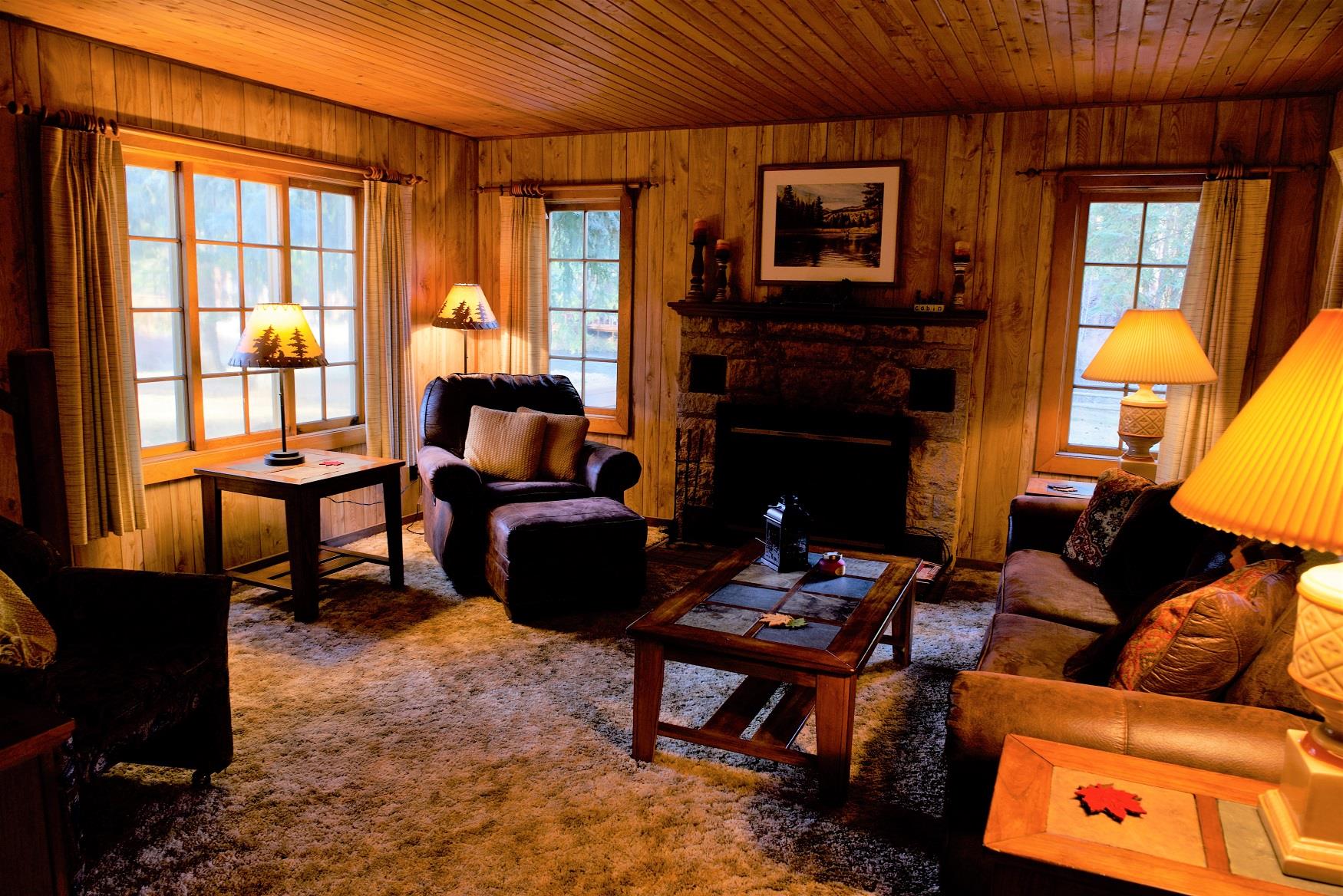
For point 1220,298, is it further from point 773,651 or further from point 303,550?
point 303,550

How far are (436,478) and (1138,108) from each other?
378 cm

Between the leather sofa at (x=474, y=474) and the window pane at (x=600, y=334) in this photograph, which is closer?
the leather sofa at (x=474, y=474)

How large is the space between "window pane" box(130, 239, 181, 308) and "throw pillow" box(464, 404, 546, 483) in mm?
1492

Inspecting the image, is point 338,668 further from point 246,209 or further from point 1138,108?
point 1138,108

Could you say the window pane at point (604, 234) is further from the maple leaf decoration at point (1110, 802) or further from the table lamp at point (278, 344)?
the maple leaf decoration at point (1110, 802)

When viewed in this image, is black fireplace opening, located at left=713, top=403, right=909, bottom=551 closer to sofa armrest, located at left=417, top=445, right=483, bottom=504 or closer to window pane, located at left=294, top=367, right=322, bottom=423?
sofa armrest, located at left=417, top=445, right=483, bottom=504

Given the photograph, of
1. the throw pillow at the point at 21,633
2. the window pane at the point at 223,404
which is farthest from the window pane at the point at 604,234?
the throw pillow at the point at 21,633

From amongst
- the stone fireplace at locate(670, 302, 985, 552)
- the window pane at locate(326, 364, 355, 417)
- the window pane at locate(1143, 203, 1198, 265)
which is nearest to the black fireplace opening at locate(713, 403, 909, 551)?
the stone fireplace at locate(670, 302, 985, 552)

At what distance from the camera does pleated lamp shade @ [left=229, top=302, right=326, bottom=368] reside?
3.95 metres

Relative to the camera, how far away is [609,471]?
4.56 metres

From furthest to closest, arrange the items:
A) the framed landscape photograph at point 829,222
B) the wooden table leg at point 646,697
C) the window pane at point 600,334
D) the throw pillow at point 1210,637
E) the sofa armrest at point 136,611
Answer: the window pane at point 600,334 → the framed landscape photograph at point 829,222 → the wooden table leg at point 646,697 → the sofa armrest at point 136,611 → the throw pillow at point 1210,637

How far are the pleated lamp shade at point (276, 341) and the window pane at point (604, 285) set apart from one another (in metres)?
2.12

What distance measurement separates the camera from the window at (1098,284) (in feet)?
14.8

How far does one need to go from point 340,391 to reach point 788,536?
122 inches
